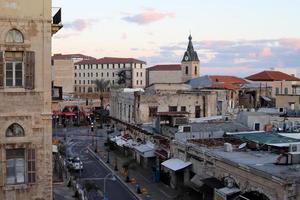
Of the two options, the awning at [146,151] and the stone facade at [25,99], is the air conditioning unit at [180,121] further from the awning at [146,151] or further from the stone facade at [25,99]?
the stone facade at [25,99]

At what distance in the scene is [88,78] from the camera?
170 m

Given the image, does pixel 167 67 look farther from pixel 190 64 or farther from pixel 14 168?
pixel 14 168

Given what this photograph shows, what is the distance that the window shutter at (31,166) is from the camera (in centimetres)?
1720

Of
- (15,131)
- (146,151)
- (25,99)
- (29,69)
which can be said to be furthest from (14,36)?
(146,151)

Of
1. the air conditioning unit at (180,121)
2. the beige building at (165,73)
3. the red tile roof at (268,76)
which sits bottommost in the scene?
the air conditioning unit at (180,121)

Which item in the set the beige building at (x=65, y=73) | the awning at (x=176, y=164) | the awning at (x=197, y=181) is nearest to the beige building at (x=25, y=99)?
the awning at (x=197, y=181)

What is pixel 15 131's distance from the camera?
17109 mm

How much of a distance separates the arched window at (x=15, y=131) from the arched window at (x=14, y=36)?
9.25 feet

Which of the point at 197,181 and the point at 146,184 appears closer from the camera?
the point at 197,181

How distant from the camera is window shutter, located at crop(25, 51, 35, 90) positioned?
16.9 metres

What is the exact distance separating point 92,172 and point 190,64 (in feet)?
254

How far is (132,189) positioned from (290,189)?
1766 cm

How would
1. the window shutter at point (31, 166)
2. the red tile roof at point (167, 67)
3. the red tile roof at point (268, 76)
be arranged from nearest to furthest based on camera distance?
1. the window shutter at point (31, 166)
2. the red tile roof at point (268, 76)
3. the red tile roof at point (167, 67)

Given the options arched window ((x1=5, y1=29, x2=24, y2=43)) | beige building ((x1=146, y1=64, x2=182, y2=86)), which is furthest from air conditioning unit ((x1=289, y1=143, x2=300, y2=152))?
beige building ((x1=146, y1=64, x2=182, y2=86))
